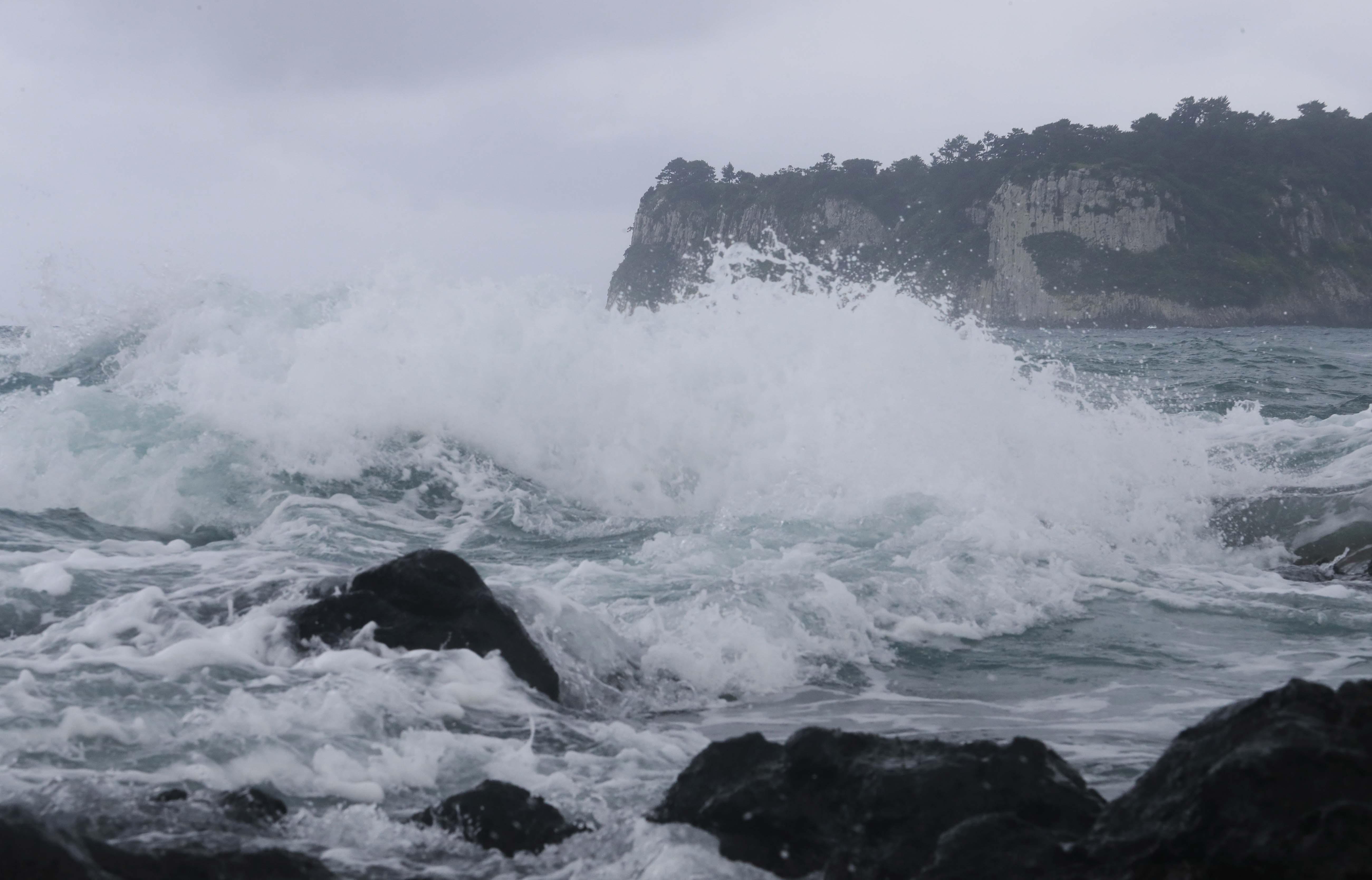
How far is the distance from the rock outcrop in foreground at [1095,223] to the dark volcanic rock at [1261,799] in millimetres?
56269

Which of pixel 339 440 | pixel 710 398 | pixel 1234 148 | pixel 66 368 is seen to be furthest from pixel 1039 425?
pixel 1234 148

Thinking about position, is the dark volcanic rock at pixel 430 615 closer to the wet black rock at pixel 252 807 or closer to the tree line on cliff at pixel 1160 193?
the wet black rock at pixel 252 807

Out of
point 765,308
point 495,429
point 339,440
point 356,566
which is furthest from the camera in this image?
point 765,308

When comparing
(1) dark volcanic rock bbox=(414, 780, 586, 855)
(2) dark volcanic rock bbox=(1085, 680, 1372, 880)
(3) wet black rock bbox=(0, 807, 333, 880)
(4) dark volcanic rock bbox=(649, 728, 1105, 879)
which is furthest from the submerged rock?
(2) dark volcanic rock bbox=(1085, 680, 1372, 880)

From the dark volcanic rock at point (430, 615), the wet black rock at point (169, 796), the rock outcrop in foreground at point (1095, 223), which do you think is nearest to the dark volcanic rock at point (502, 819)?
the wet black rock at point (169, 796)

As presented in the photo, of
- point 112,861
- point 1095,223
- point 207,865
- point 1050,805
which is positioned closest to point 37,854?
point 112,861

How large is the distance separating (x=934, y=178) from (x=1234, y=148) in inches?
784

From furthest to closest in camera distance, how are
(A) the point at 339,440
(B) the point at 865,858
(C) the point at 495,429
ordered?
(C) the point at 495,429 < (A) the point at 339,440 < (B) the point at 865,858

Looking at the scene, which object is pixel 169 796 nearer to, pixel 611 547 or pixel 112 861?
pixel 112 861

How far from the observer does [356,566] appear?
6.71 meters

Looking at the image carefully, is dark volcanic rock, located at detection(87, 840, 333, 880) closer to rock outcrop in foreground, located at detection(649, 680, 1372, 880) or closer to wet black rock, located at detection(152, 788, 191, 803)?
wet black rock, located at detection(152, 788, 191, 803)

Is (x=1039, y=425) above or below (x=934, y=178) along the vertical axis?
below

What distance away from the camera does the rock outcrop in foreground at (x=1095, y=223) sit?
201 ft

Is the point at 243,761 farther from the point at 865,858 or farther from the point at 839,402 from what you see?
the point at 839,402
